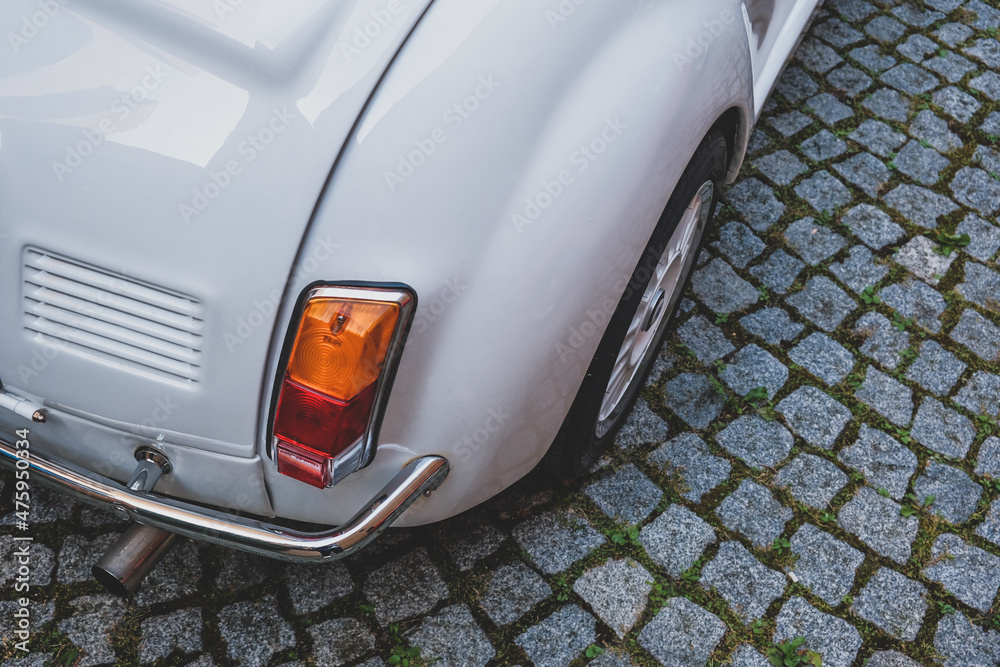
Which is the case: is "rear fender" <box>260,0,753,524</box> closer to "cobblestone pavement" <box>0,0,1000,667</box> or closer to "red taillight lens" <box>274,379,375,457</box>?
"red taillight lens" <box>274,379,375,457</box>

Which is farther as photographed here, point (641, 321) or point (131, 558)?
point (641, 321)

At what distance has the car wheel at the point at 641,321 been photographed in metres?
1.87

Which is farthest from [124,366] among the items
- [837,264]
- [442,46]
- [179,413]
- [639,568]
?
[837,264]

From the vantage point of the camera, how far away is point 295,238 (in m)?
1.41

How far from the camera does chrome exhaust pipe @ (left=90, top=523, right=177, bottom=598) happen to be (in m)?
1.62

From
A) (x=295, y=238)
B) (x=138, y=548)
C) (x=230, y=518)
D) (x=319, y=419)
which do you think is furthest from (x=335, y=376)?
(x=138, y=548)

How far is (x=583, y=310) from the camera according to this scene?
1.65 m

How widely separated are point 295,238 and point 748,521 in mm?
1640

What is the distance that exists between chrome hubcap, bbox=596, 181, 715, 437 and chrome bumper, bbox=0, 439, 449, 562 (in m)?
0.78

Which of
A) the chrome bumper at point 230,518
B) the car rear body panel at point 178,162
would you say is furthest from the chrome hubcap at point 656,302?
the car rear body panel at point 178,162

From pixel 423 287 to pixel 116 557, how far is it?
2.87 ft

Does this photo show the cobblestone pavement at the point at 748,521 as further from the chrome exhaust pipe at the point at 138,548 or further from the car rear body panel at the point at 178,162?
the car rear body panel at the point at 178,162

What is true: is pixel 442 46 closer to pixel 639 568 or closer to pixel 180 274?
pixel 180 274

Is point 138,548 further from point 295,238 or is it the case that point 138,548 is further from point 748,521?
point 748,521
